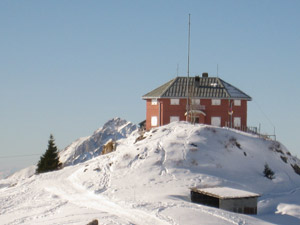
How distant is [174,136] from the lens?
49219 millimetres

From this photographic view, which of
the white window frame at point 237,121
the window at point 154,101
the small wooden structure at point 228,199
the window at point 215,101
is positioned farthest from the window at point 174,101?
the small wooden structure at point 228,199

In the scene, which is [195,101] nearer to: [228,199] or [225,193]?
[225,193]

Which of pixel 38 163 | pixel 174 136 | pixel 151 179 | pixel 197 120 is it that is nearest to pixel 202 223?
pixel 151 179

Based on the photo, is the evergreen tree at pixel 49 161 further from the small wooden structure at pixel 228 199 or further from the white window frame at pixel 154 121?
the small wooden structure at pixel 228 199

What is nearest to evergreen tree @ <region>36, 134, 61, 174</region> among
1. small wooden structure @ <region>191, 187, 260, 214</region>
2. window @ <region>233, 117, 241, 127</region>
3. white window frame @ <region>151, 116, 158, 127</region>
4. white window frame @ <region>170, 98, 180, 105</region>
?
white window frame @ <region>151, 116, 158, 127</region>

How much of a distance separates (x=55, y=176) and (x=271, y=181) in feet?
73.3

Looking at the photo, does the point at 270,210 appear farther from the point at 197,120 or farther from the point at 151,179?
the point at 197,120

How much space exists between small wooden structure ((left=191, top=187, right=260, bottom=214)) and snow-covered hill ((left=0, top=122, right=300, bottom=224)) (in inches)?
36.4

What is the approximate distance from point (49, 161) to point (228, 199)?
33583mm

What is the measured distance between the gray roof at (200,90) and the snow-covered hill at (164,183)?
714 centimetres

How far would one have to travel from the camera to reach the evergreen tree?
203 feet

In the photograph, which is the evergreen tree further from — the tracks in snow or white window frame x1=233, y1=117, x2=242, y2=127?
white window frame x1=233, y1=117, x2=242, y2=127

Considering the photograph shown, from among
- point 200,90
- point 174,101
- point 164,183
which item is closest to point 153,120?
point 174,101

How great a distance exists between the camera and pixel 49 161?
63.0 metres
